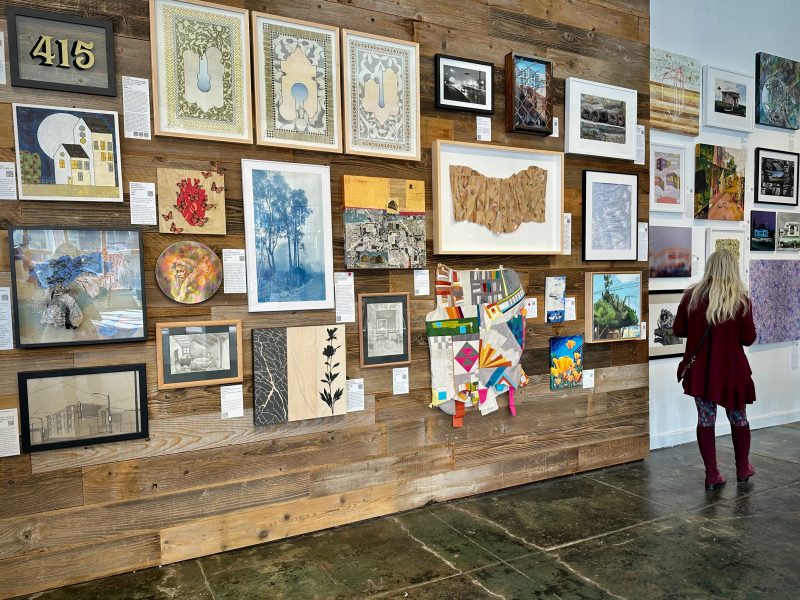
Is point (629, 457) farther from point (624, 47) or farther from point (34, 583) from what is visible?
point (34, 583)

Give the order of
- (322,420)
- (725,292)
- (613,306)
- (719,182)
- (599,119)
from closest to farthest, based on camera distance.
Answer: (322,420), (725,292), (599,119), (613,306), (719,182)

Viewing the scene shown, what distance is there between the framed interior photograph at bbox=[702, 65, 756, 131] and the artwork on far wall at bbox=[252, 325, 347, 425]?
348 centimetres

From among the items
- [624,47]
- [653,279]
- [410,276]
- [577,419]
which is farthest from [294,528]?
[624,47]

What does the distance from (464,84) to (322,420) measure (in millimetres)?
1986

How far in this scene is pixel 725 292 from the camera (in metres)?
3.20

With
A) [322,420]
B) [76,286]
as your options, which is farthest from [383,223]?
[76,286]

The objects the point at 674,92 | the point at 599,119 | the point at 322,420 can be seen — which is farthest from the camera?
the point at 674,92

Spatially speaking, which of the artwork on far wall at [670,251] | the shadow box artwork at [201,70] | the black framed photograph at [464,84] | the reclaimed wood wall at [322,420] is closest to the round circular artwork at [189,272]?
the reclaimed wood wall at [322,420]

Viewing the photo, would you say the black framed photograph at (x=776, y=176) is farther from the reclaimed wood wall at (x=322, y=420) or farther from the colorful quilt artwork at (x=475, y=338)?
the colorful quilt artwork at (x=475, y=338)

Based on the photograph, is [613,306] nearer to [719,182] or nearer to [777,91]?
[719,182]

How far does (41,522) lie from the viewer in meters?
2.29

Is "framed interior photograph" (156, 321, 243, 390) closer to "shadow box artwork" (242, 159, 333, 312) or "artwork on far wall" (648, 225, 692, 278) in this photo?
"shadow box artwork" (242, 159, 333, 312)

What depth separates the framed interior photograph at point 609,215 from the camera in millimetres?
3541

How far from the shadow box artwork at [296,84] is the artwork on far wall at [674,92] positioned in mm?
2509
